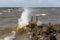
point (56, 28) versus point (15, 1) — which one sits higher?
point (15, 1)

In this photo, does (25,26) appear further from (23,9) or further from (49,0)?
(49,0)

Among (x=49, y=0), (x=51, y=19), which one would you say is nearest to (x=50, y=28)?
(x=51, y=19)

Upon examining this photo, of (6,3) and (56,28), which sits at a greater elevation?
(6,3)

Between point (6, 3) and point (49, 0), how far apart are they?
0.35m

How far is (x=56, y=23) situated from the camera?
3.53ft

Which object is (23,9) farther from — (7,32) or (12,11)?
(7,32)

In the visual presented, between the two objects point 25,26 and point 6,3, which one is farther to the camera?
point 6,3

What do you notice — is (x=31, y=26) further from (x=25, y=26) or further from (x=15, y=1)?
(x=15, y=1)

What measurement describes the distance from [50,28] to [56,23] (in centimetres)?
12

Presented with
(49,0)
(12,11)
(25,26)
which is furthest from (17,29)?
(49,0)

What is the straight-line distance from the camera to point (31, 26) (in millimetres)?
979

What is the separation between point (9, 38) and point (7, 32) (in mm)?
65

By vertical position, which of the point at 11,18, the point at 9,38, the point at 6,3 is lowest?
the point at 9,38

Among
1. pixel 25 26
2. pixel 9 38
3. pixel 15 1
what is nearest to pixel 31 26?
pixel 25 26
